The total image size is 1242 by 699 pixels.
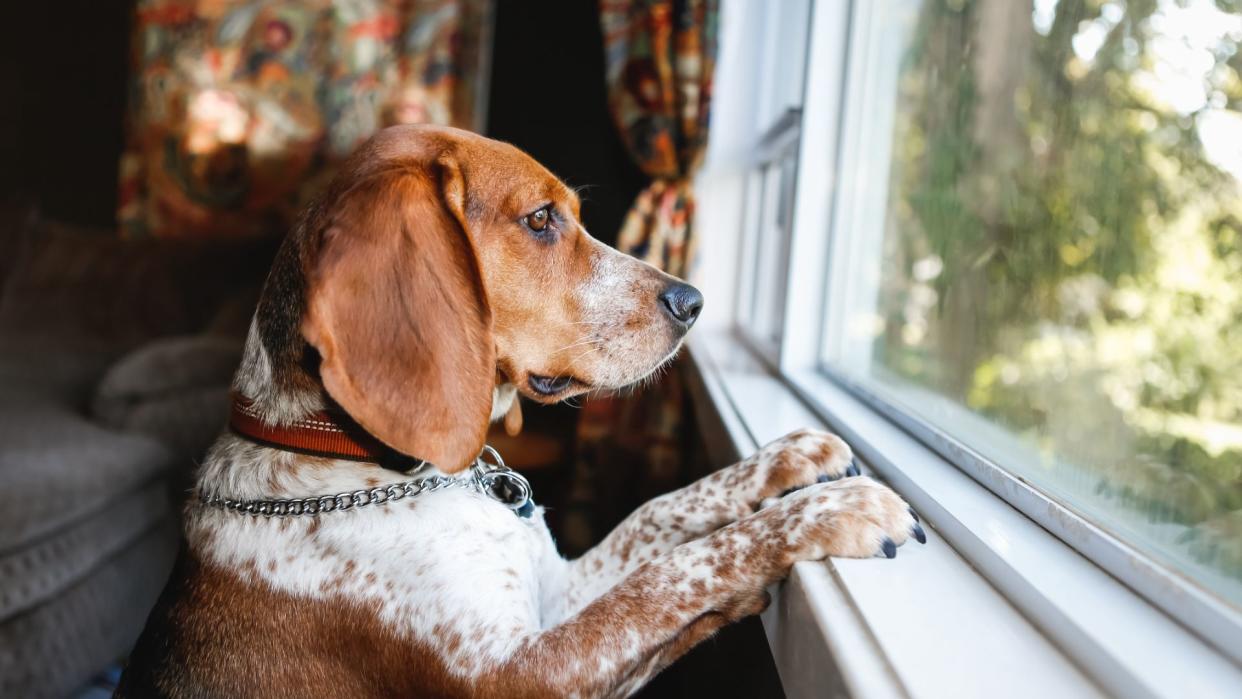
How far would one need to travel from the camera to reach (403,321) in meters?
0.96

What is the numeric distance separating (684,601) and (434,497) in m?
0.35

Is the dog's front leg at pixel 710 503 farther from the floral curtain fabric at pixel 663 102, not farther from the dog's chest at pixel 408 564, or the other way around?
the floral curtain fabric at pixel 663 102

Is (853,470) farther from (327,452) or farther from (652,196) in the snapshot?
(652,196)

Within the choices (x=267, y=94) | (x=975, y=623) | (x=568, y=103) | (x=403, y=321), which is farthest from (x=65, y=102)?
(x=975, y=623)

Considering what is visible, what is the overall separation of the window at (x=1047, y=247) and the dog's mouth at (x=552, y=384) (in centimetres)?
51

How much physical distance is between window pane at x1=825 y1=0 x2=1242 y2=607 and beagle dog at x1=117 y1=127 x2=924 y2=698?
294 millimetres

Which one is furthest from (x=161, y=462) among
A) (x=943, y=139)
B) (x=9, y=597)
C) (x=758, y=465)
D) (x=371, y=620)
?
Result: (x=943, y=139)

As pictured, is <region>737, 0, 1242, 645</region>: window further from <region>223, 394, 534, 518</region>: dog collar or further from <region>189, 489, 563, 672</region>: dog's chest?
<region>223, 394, 534, 518</region>: dog collar

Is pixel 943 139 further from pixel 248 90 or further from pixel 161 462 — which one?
pixel 248 90

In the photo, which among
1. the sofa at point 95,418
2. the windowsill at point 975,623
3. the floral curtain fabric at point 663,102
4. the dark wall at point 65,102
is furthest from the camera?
the dark wall at point 65,102

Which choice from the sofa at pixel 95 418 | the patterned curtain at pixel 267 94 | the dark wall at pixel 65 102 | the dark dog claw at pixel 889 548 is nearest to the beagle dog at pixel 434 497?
the dark dog claw at pixel 889 548

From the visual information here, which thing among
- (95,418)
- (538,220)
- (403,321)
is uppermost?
Result: (538,220)

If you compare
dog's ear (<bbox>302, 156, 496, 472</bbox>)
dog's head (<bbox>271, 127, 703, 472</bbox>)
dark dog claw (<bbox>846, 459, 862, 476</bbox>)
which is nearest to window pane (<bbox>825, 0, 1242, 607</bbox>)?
dark dog claw (<bbox>846, 459, 862, 476</bbox>)

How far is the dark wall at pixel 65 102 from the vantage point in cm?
462
